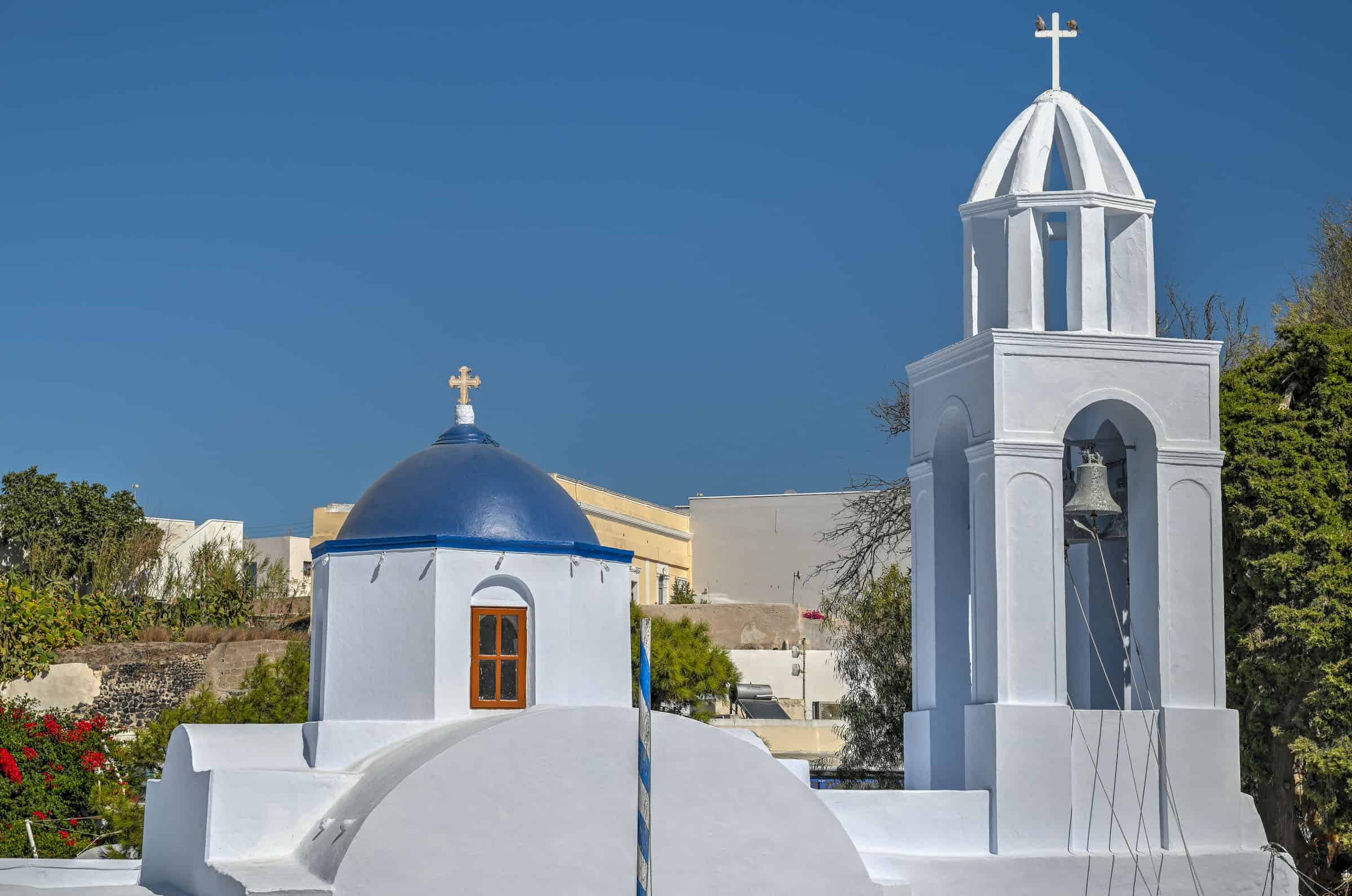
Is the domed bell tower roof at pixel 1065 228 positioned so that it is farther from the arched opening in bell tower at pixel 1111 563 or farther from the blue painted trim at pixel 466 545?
the blue painted trim at pixel 466 545

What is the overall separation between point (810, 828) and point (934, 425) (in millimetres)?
3588

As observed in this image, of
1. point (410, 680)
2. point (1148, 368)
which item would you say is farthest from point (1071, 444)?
point (410, 680)

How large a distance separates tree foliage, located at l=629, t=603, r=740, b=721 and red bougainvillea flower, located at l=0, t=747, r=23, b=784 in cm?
1056

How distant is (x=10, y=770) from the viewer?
20297 mm

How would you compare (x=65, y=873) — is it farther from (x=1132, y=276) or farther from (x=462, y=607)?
(x=1132, y=276)

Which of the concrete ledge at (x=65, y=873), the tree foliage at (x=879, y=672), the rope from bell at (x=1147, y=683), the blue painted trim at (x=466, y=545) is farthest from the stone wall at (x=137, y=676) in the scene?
the rope from bell at (x=1147, y=683)

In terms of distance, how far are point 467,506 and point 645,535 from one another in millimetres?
31826

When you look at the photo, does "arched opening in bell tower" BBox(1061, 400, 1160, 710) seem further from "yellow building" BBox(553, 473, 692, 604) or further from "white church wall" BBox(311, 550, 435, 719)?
"yellow building" BBox(553, 473, 692, 604)

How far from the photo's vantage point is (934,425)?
1136cm

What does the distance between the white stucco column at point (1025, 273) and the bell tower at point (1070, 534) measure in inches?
0.5

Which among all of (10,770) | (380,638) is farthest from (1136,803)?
(10,770)

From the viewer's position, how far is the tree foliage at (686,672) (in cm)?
2745

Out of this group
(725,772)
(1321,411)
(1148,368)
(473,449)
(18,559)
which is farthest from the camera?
(18,559)

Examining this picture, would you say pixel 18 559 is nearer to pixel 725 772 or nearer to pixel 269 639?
pixel 269 639
